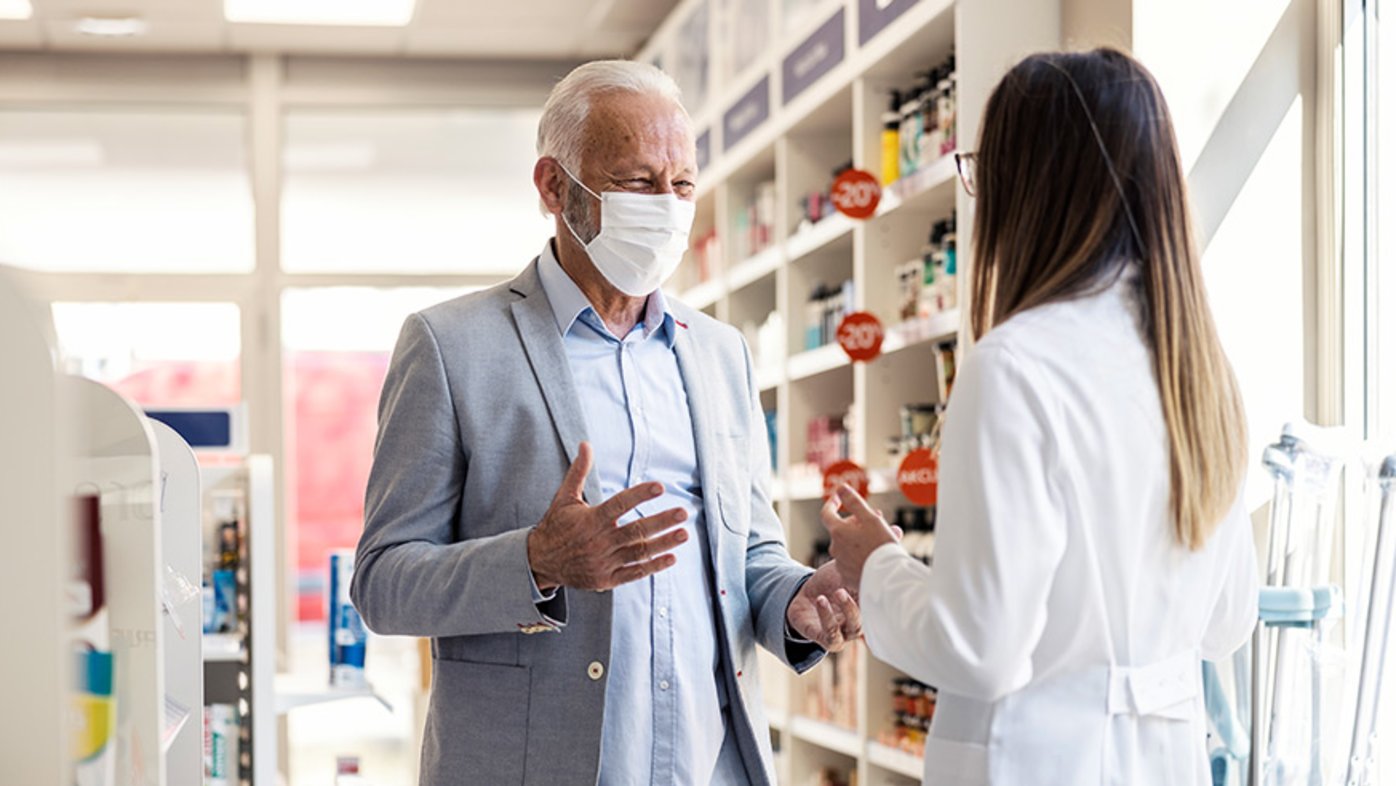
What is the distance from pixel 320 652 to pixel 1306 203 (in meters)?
6.28

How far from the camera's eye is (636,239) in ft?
8.06

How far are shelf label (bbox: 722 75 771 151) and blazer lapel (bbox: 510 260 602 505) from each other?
139 inches

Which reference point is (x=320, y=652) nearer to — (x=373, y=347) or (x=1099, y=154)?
(x=373, y=347)

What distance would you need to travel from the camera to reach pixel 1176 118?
3396 millimetres

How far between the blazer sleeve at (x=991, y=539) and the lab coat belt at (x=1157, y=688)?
0.11 m

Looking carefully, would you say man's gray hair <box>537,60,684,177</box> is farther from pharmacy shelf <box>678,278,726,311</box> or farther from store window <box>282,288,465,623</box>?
store window <box>282,288,465,623</box>

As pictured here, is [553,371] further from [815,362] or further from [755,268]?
[755,268]

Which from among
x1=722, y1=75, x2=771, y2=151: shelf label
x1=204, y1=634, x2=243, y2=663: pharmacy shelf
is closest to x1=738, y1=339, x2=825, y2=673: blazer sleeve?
x1=204, y1=634, x2=243, y2=663: pharmacy shelf

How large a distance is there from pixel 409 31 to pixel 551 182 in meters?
5.67

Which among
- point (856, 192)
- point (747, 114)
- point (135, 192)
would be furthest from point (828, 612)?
point (135, 192)

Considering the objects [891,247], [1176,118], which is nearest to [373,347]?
[891,247]

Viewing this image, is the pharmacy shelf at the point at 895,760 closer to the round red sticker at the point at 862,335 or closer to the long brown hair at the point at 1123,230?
the round red sticker at the point at 862,335

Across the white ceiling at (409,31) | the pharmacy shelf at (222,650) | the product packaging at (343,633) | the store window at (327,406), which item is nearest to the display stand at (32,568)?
the pharmacy shelf at (222,650)

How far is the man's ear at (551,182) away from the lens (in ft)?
8.36
